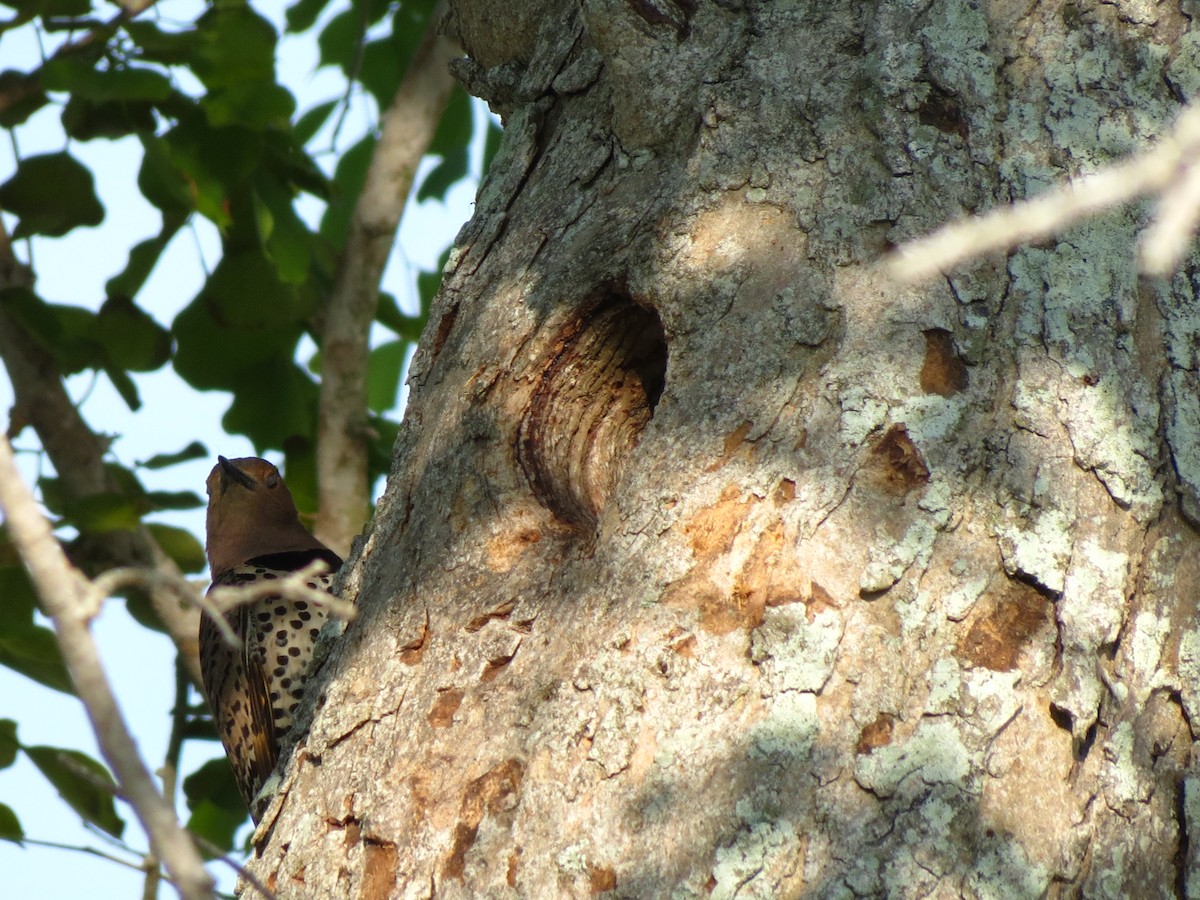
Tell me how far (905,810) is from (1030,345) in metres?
0.75

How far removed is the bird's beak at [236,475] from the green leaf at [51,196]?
1.02 meters

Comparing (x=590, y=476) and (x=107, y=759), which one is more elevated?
(x=590, y=476)

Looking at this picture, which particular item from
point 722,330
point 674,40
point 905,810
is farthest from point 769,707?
point 674,40

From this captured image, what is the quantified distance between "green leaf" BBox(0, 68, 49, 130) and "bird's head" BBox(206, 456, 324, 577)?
1390 millimetres

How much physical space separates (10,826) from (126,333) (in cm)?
169

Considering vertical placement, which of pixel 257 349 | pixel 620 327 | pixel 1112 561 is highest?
pixel 257 349

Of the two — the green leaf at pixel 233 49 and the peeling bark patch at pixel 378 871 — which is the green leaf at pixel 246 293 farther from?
the peeling bark patch at pixel 378 871

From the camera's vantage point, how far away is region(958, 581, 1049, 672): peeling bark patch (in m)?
1.85

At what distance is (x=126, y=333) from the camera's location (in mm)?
4301

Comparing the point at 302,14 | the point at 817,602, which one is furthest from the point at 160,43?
the point at 817,602

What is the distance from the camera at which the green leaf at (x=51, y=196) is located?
13.9ft

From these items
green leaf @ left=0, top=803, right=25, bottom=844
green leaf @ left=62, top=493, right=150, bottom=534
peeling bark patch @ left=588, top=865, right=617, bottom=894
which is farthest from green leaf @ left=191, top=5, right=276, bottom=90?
peeling bark patch @ left=588, top=865, right=617, bottom=894

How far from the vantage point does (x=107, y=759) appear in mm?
1062

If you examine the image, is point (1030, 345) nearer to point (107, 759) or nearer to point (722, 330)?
point (722, 330)
